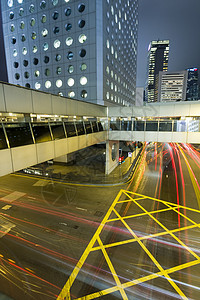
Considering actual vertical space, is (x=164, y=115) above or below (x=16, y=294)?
above

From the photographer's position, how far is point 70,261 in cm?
719

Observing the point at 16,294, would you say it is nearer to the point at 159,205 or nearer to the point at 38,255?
the point at 38,255

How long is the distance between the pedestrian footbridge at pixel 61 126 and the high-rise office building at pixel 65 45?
14442 millimetres

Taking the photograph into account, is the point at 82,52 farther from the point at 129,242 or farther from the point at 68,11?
the point at 129,242

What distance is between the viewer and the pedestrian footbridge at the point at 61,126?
7.24 metres

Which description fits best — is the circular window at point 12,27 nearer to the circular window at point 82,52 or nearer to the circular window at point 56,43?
the circular window at point 56,43

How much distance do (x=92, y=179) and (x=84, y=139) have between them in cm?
690

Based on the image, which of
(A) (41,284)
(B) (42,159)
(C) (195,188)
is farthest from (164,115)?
(A) (41,284)

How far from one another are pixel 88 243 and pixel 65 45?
114 ft

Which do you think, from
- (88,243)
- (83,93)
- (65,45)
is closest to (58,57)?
(65,45)

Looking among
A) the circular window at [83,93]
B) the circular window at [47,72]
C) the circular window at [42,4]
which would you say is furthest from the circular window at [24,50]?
the circular window at [83,93]

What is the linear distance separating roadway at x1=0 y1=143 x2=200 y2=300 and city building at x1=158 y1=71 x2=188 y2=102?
188416mm

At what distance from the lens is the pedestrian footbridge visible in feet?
23.7

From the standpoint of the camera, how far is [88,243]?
8328 millimetres
